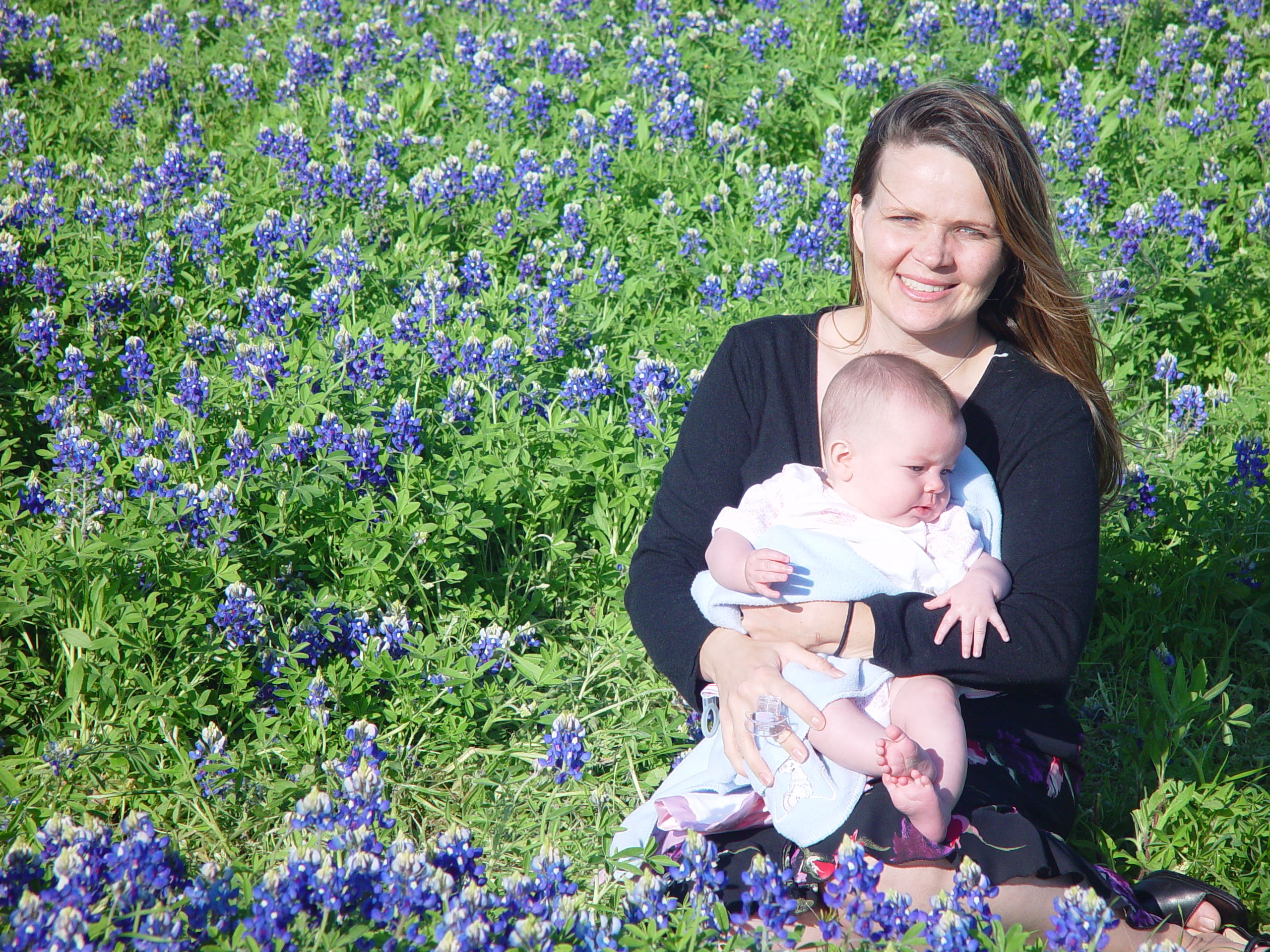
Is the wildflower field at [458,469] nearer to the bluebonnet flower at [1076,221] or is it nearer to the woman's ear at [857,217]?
the bluebonnet flower at [1076,221]

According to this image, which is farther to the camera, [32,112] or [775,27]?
[775,27]

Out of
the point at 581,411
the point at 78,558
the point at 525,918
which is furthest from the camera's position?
the point at 581,411

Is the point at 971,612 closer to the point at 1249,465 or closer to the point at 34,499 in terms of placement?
the point at 1249,465

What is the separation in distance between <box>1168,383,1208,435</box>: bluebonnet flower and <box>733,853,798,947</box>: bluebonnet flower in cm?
270

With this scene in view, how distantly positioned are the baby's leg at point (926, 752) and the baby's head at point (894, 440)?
41cm

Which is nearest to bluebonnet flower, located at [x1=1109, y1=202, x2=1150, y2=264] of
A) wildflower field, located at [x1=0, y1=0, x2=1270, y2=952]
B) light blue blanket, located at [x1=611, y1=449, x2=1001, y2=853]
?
wildflower field, located at [x1=0, y1=0, x2=1270, y2=952]

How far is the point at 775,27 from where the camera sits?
6.36 meters

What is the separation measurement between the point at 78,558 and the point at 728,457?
5.98ft

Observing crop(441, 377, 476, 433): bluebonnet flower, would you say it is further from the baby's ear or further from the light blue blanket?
A: the baby's ear

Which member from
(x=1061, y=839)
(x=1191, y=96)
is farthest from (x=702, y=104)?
(x=1061, y=839)

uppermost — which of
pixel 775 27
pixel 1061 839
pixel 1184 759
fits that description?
pixel 775 27

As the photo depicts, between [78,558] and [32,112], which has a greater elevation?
[32,112]

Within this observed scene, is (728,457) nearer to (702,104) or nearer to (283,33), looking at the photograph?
(702,104)

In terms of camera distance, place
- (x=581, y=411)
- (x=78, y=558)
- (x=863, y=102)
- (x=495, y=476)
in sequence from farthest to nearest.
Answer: (x=863, y=102) → (x=581, y=411) → (x=495, y=476) → (x=78, y=558)
